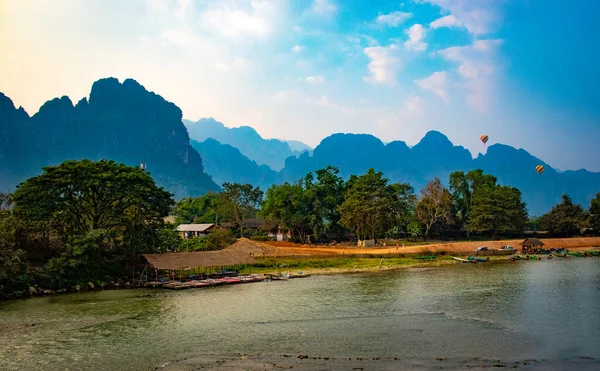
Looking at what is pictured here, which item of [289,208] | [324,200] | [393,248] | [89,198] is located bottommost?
[393,248]

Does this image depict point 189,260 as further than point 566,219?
No

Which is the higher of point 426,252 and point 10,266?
point 10,266

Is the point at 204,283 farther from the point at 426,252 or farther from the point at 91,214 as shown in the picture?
the point at 426,252

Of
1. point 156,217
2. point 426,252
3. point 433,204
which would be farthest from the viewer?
point 433,204

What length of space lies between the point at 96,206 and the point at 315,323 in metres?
25.2

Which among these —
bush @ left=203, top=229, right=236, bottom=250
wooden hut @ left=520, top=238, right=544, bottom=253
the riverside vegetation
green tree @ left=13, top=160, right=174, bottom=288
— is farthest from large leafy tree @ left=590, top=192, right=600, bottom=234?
green tree @ left=13, top=160, right=174, bottom=288

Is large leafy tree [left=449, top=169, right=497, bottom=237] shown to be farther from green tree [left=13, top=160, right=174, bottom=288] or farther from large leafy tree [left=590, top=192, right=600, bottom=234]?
green tree [left=13, top=160, right=174, bottom=288]

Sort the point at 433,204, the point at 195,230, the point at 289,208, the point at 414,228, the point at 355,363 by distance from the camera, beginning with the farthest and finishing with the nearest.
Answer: the point at 195,230 < the point at 414,228 < the point at 433,204 < the point at 289,208 < the point at 355,363

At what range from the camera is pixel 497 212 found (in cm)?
7462

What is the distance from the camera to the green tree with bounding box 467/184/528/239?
243 ft

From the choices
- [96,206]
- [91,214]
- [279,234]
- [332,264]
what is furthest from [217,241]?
[279,234]

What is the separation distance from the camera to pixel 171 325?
24969 mm

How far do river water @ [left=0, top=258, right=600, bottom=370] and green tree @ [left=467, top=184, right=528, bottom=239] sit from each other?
3658cm

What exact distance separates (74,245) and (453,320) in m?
28.6
